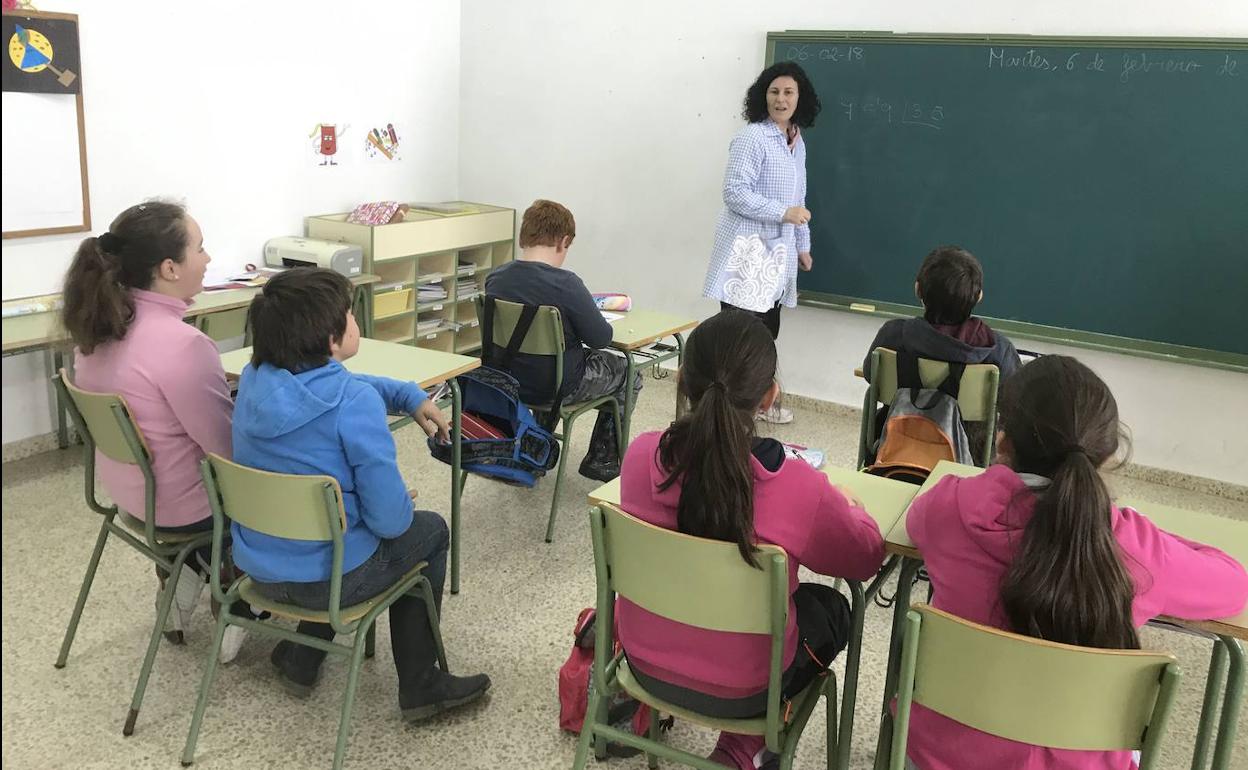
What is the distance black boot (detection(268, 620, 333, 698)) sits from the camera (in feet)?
7.84

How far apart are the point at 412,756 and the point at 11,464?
4.88ft

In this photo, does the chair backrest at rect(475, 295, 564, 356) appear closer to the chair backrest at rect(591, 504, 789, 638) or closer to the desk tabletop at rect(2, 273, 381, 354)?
the desk tabletop at rect(2, 273, 381, 354)

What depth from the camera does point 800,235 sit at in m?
4.58

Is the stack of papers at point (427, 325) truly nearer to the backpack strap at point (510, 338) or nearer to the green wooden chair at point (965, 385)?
the backpack strap at point (510, 338)

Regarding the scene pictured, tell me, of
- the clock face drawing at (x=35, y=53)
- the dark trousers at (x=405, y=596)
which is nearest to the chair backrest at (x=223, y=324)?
the clock face drawing at (x=35, y=53)

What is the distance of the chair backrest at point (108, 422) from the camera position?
2.07 metres

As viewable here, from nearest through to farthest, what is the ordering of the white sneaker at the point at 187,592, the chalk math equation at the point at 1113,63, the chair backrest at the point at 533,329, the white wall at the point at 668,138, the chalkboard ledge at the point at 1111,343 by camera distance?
the white sneaker at the point at 187,592 < the chair backrest at the point at 533,329 < the chalk math equation at the point at 1113,63 < the chalkboard ledge at the point at 1111,343 < the white wall at the point at 668,138

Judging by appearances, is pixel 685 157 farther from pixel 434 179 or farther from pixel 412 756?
pixel 412 756

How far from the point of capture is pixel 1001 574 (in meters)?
1.48

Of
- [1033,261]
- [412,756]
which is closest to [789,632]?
[412,756]

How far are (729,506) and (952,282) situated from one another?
148 centimetres

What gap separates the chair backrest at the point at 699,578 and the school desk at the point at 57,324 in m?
1.42

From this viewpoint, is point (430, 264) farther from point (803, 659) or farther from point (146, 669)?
point (803, 659)

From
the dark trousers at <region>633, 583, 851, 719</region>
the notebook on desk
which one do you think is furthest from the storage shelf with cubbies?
the dark trousers at <region>633, 583, 851, 719</region>
